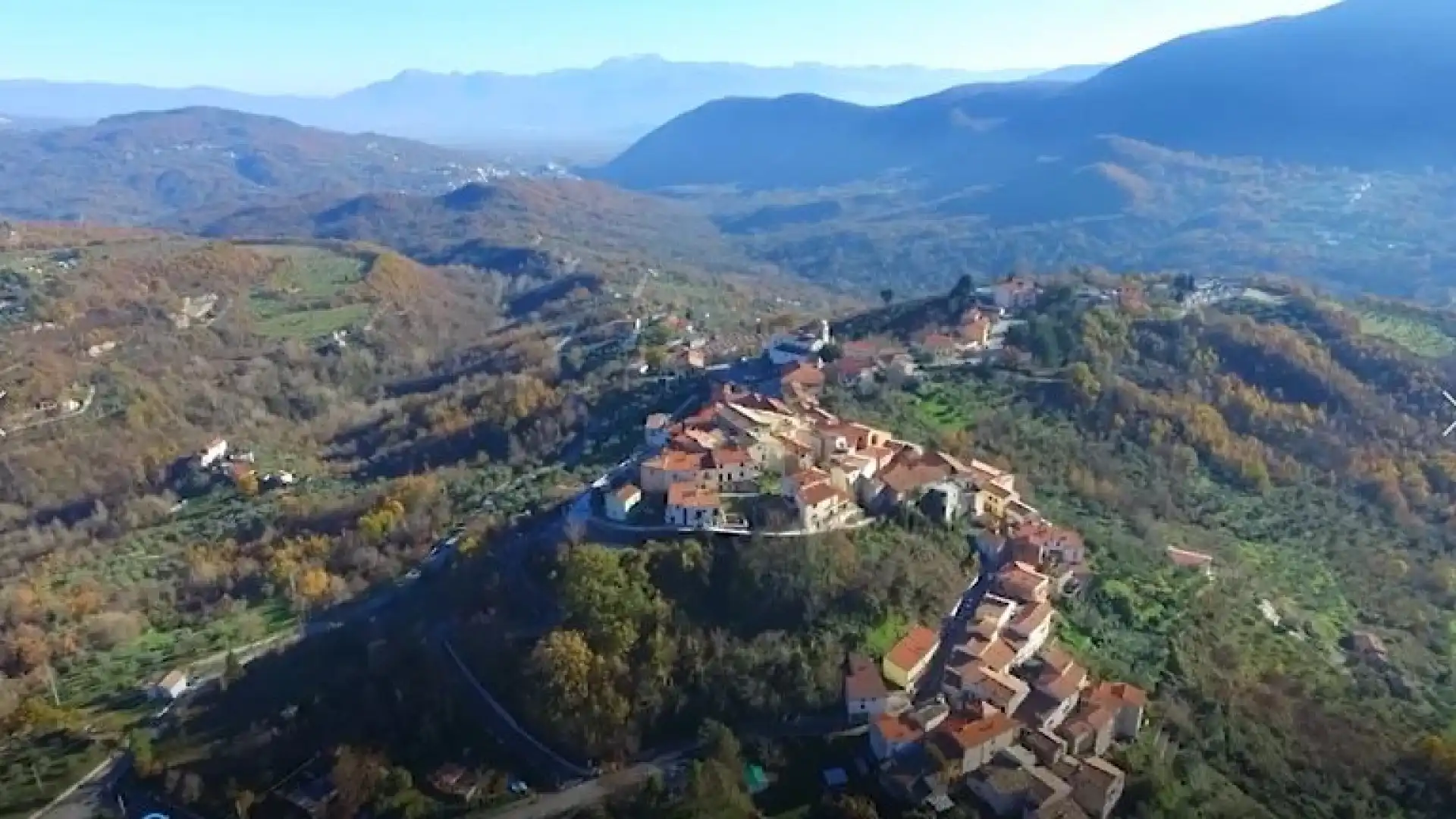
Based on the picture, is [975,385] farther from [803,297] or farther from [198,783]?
[803,297]

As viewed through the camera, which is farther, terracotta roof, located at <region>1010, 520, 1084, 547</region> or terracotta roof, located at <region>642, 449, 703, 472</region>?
terracotta roof, located at <region>1010, 520, 1084, 547</region>

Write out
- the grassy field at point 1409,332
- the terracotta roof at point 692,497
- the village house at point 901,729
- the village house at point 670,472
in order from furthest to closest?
the grassy field at point 1409,332, the village house at point 670,472, the terracotta roof at point 692,497, the village house at point 901,729

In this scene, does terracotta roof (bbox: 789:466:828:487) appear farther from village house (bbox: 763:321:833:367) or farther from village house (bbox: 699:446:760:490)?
village house (bbox: 763:321:833:367)

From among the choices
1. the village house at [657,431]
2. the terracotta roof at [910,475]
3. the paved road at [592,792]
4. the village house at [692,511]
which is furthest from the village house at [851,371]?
the paved road at [592,792]

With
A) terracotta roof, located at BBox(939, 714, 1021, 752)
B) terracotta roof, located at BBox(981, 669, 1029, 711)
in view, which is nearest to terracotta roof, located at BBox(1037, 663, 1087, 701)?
terracotta roof, located at BBox(981, 669, 1029, 711)

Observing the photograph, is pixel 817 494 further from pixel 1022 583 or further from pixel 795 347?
pixel 795 347

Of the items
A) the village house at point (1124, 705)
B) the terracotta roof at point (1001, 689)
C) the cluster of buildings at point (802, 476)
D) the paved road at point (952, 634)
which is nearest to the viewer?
the terracotta roof at point (1001, 689)

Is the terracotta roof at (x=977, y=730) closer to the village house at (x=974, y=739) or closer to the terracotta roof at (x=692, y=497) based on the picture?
the village house at (x=974, y=739)

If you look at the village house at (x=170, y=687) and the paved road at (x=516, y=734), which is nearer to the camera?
the paved road at (x=516, y=734)
